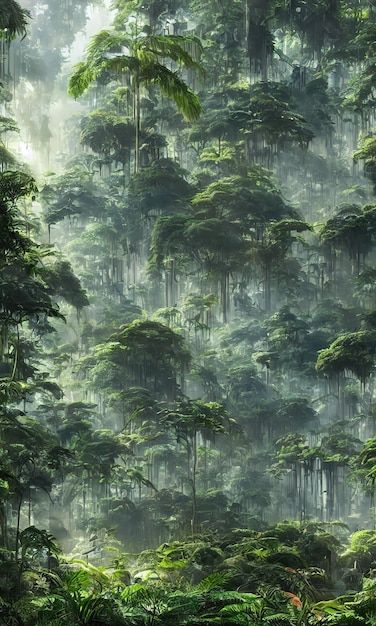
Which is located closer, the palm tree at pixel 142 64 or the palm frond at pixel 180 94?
the palm frond at pixel 180 94

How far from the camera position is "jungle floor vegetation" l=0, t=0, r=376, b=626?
546 inches

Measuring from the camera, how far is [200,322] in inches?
1062

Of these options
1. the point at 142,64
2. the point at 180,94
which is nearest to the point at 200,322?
the point at 142,64

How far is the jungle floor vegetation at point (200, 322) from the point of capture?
13859mm

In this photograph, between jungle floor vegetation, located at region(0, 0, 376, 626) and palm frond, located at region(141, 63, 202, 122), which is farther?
palm frond, located at region(141, 63, 202, 122)

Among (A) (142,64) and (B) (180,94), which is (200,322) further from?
(B) (180,94)

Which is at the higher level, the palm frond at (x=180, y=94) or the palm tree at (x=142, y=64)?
the palm tree at (x=142, y=64)

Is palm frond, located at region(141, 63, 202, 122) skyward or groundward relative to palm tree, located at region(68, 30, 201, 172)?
groundward

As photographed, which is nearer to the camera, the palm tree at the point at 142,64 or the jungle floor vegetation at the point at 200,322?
the jungle floor vegetation at the point at 200,322

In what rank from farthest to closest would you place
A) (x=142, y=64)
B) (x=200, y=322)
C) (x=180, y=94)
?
(x=200, y=322) < (x=142, y=64) < (x=180, y=94)

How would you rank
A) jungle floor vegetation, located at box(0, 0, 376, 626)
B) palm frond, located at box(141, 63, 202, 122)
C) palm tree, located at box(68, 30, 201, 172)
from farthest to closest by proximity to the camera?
palm tree, located at box(68, 30, 201, 172) → palm frond, located at box(141, 63, 202, 122) → jungle floor vegetation, located at box(0, 0, 376, 626)

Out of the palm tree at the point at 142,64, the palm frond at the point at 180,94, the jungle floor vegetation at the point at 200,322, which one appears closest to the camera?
the jungle floor vegetation at the point at 200,322

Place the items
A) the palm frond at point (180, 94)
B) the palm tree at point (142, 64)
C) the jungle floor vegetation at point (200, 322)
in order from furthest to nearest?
the palm tree at point (142, 64) → the palm frond at point (180, 94) → the jungle floor vegetation at point (200, 322)

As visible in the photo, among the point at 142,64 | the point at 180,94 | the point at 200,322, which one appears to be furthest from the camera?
the point at 200,322
